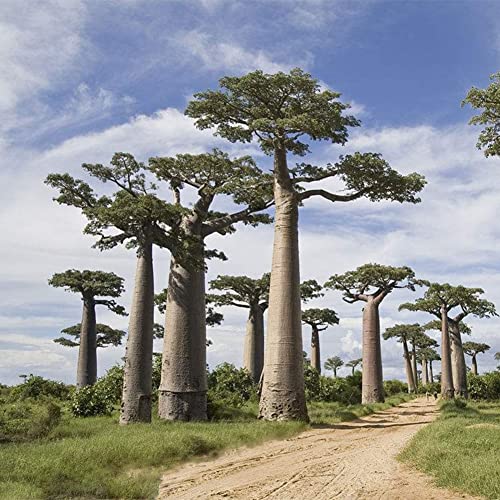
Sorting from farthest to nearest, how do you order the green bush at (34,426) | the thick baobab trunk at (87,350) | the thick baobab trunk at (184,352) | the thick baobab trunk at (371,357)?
1. the thick baobab trunk at (87,350)
2. the thick baobab trunk at (371,357)
3. the thick baobab trunk at (184,352)
4. the green bush at (34,426)

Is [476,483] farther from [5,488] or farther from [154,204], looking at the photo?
[154,204]

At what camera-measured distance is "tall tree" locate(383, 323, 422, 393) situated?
38.8m

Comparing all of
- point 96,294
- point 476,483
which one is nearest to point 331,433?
point 476,483

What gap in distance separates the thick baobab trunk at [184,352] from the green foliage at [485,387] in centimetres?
2099

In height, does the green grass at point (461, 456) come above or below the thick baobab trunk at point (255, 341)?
below

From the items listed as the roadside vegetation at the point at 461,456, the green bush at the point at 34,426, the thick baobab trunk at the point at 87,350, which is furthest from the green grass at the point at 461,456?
the thick baobab trunk at the point at 87,350

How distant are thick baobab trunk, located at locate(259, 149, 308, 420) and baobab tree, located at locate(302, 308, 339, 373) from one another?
51.9 ft

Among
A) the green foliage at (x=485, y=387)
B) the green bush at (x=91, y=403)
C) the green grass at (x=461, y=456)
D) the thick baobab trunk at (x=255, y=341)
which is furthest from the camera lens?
the green foliage at (x=485, y=387)

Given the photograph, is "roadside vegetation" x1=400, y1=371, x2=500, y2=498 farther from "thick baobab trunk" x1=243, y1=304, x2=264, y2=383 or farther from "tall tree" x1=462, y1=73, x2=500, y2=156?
"thick baobab trunk" x1=243, y1=304, x2=264, y2=383

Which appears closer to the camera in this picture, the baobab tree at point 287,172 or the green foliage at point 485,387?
the baobab tree at point 287,172

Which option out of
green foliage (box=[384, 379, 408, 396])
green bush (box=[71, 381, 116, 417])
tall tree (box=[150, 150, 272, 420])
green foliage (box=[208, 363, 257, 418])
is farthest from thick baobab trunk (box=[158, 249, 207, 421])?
green foliage (box=[384, 379, 408, 396])

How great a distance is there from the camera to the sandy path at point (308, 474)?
627cm

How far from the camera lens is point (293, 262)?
14.1 metres

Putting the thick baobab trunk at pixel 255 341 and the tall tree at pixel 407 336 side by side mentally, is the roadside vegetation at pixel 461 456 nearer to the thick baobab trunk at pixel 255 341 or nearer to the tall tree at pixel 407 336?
the thick baobab trunk at pixel 255 341
